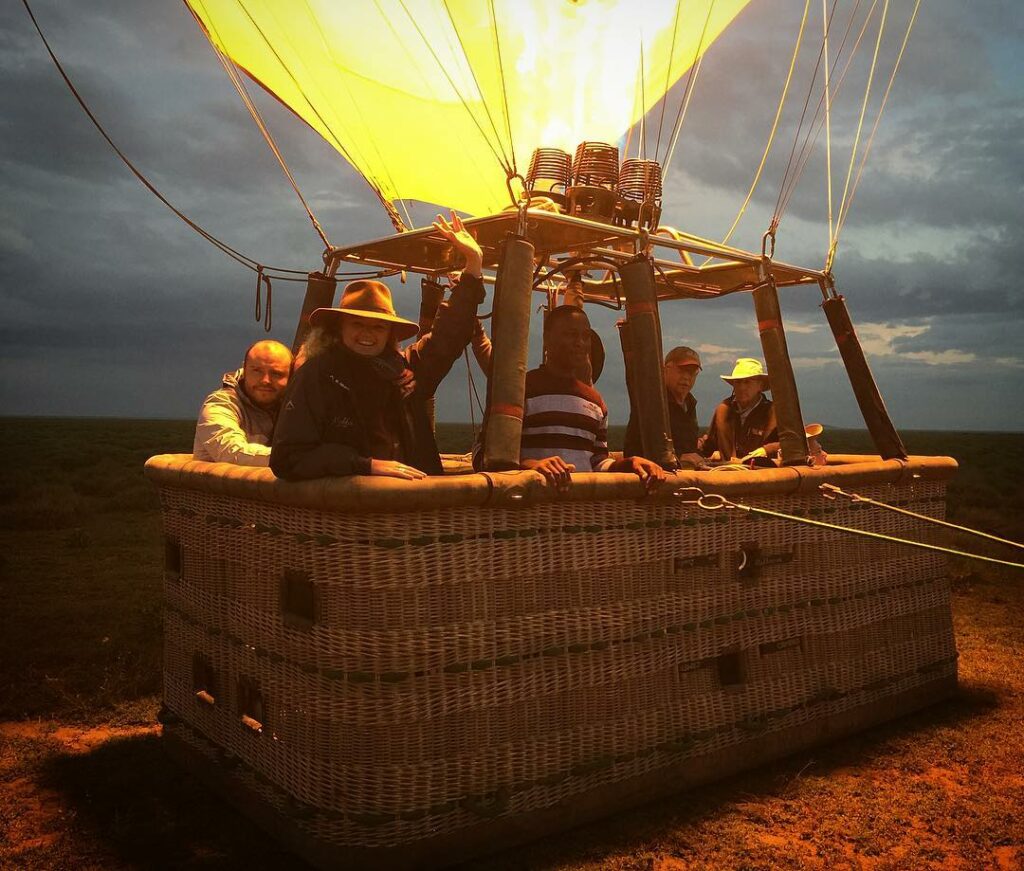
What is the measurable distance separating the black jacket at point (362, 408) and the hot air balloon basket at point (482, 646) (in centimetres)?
14

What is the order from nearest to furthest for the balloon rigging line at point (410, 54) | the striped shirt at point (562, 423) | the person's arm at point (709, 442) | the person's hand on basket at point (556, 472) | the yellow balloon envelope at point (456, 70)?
the person's hand on basket at point (556, 472)
the striped shirt at point (562, 423)
the yellow balloon envelope at point (456, 70)
the balloon rigging line at point (410, 54)
the person's arm at point (709, 442)

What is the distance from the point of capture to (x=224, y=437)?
431cm

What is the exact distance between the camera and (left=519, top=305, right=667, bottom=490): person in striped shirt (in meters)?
4.48

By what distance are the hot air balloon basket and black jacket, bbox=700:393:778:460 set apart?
1.51 meters

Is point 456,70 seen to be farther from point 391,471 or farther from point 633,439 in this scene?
point 391,471

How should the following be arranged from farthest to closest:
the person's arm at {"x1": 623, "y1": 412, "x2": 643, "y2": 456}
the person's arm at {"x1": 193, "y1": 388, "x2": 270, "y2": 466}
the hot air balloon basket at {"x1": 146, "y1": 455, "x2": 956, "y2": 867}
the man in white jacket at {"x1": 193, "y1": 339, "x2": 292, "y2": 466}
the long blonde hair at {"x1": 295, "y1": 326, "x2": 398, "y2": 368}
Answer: the person's arm at {"x1": 623, "y1": 412, "x2": 643, "y2": 456} < the man in white jacket at {"x1": 193, "y1": 339, "x2": 292, "y2": 466} < the person's arm at {"x1": 193, "y1": 388, "x2": 270, "y2": 466} < the long blonde hair at {"x1": 295, "y1": 326, "x2": 398, "y2": 368} < the hot air balloon basket at {"x1": 146, "y1": 455, "x2": 956, "y2": 867}

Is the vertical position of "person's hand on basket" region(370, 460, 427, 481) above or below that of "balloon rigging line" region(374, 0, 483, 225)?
below

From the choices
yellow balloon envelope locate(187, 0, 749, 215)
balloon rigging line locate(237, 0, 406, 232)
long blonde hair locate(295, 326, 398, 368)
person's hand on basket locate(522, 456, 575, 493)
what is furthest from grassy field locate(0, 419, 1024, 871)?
balloon rigging line locate(237, 0, 406, 232)

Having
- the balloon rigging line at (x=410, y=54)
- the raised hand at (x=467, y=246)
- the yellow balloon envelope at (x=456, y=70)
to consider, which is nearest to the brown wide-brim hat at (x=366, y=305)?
the raised hand at (x=467, y=246)

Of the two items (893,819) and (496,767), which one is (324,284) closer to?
(496,767)

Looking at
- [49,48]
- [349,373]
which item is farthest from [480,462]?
[49,48]

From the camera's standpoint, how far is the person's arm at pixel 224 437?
420cm

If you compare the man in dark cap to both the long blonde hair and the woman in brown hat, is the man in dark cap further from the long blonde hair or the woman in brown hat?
the long blonde hair

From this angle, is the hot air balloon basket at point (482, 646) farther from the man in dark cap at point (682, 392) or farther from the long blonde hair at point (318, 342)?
the man in dark cap at point (682, 392)
